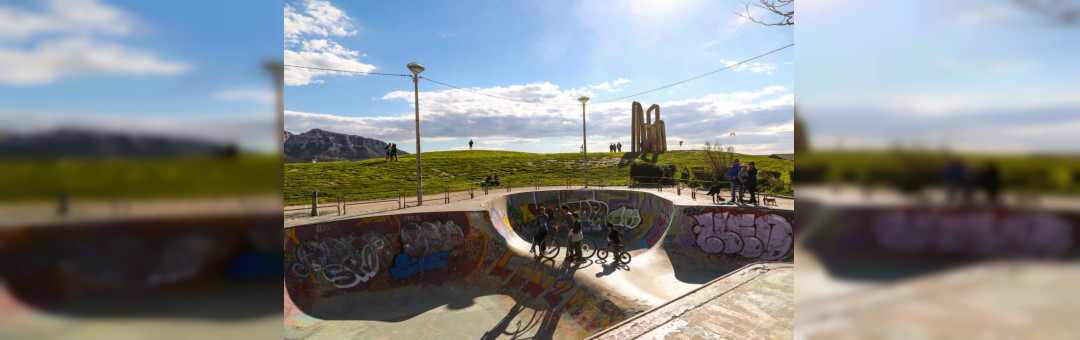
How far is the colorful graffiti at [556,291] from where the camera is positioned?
8.68m

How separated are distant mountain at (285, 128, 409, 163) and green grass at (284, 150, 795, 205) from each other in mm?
49051

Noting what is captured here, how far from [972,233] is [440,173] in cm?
3491

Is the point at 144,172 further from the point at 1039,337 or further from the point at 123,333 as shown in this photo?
the point at 1039,337

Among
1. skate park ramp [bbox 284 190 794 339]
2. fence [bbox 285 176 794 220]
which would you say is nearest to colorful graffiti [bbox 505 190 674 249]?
skate park ramp [bbox 284 190 794 339]

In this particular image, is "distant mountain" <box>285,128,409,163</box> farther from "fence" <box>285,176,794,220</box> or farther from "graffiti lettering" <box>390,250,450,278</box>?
"graffiti lettering" <box>390,250,450,278</box>

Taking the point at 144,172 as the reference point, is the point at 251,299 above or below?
below

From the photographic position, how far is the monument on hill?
148ft

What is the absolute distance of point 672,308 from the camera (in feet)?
20.2

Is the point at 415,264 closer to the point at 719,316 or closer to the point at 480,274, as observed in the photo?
the point at 480,274

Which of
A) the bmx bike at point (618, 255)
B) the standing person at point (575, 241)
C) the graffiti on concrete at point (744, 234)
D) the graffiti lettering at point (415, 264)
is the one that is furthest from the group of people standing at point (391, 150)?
the graffiti on concrete at point (744, 234)

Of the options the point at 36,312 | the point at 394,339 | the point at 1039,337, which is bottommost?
the point at 394,339

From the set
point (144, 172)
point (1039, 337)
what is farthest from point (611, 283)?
point (144, 172)

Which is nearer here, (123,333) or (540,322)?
(123,333)

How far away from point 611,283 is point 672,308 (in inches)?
144
